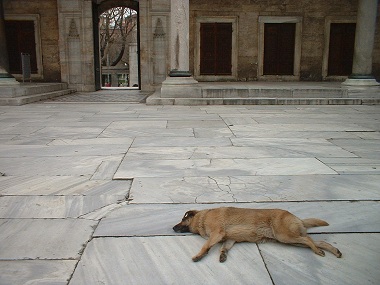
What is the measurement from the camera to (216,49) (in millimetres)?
16812

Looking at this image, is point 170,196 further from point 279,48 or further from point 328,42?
point 328,42

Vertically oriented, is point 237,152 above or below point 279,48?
below

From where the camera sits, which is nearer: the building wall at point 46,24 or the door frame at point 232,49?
the building wall at point 46,24

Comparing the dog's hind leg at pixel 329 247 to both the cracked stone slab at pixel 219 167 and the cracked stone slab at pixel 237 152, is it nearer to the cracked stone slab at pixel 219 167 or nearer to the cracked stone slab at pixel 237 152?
→ the cracked stone slab at pixel 219 167

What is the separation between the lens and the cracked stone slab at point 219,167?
14.0 ft

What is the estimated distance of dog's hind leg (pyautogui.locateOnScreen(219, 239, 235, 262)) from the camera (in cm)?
243

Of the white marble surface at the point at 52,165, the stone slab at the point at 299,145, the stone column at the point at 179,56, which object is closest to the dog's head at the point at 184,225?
the white marble surface at the point at 52,165

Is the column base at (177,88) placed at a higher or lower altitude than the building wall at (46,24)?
lower

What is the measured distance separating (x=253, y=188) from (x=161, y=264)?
161cm

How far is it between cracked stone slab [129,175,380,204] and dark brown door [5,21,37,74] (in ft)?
48.3

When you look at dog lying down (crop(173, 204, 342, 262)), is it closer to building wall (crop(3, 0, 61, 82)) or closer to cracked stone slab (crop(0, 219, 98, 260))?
cracked stone slab (crop(0, 219, 98, 260))

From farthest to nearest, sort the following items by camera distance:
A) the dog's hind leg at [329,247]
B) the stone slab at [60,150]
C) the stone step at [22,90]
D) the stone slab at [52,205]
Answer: the stone step at [22,90] → the stone slab at [60,150] → the stone slab at [52,205] → the dog's hind leg at [329,247]

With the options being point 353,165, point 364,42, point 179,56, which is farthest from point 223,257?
point 364,42

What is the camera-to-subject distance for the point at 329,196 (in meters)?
3.51
